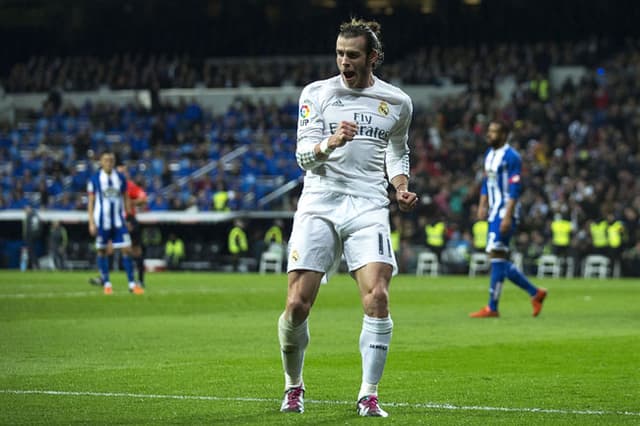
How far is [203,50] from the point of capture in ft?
179

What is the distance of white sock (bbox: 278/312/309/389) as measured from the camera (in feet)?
27.6

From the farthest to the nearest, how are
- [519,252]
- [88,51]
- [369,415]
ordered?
[88,51], [519,252], [369,415]

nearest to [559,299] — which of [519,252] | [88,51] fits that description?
[519,252]

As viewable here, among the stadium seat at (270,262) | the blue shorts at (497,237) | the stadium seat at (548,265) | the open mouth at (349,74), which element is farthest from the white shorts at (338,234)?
the stadium seat at (270,262)

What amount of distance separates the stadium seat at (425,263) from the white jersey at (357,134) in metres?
27.8

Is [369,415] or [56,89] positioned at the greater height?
[56,89]

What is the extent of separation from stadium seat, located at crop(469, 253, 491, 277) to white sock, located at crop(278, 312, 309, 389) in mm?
27471

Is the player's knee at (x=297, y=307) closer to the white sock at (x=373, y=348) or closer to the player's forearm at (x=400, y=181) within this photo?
the white sock at (x=373, y=348)

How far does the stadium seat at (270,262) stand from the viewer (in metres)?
36.8

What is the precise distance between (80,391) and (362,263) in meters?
2.42

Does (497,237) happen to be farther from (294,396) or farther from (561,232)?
(561,232)

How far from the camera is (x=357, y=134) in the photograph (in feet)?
28.0

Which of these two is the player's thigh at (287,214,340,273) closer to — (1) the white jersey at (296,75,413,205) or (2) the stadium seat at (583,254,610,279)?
(1) the white jersey at (296,75,413,205)

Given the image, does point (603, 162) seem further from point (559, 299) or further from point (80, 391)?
point (80, 391)
